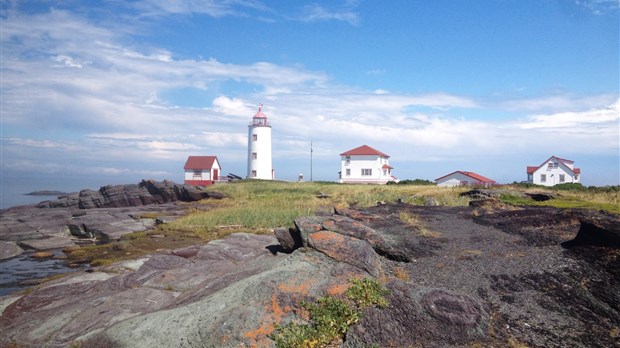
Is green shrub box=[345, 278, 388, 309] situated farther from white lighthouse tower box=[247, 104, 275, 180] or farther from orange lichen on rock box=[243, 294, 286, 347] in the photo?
white lighthouse tower box=[247, 104, 275, 180]

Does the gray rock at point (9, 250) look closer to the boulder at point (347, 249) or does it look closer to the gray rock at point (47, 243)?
the gray rock at point (47, 243)

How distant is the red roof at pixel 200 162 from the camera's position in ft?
223

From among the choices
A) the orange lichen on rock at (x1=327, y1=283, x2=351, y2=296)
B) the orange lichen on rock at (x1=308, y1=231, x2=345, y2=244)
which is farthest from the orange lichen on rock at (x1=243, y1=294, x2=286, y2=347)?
the orange lichen on rock at (x1=308, y1=231, x2=345, y2=244)

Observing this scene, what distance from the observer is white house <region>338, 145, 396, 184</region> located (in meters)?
65.4

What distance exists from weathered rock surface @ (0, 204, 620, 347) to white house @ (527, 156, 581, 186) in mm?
52053

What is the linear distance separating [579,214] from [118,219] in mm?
26000

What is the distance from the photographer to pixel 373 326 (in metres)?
7.42

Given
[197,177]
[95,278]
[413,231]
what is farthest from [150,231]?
[197,177]

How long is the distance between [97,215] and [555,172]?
54544 millimetres

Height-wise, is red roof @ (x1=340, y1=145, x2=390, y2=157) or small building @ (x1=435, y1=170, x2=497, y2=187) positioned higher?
red roof @ (x1=340, y1=145, x2=390, y2=157)

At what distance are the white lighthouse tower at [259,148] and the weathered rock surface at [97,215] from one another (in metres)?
21.7

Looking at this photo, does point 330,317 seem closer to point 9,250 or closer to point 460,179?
point 9,250

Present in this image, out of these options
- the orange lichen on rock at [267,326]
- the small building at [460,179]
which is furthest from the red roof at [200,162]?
the orange lichen on rock at [267,326]

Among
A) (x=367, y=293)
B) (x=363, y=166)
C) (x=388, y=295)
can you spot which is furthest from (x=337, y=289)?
(x=363, y=166)
